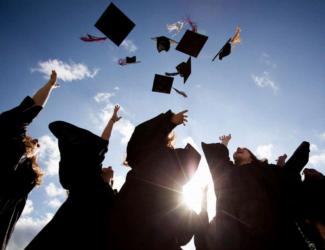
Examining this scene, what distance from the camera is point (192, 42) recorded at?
448 centimetres

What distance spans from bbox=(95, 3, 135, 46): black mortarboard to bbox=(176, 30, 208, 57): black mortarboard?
0.92m

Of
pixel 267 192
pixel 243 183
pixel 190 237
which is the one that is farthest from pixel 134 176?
pixel 267 192

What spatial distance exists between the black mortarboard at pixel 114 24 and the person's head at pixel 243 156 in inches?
103

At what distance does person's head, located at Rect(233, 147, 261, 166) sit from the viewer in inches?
131

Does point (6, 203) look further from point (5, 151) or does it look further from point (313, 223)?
point (313, 223)

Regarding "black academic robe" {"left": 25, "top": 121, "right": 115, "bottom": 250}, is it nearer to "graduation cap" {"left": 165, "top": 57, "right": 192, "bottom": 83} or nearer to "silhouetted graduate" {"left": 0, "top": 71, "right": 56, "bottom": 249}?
"silhouetted graduate" {"left": 0, "top": 71, "right": 56, "bottom": 249}

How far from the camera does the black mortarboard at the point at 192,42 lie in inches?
176

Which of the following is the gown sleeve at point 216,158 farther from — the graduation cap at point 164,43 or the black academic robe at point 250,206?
the graduation cap at point 164,43

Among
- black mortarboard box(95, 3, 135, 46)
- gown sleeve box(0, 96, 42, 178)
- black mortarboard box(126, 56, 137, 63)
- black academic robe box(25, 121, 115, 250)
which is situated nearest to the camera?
black academic robe box(25, 121, 115, 250)

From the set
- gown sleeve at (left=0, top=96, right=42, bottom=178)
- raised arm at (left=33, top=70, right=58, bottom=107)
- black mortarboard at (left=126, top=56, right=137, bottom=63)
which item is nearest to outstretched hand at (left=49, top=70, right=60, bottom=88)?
raised arm at (left=33, top=70, right=58, bottom=107)

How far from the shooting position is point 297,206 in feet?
9.32

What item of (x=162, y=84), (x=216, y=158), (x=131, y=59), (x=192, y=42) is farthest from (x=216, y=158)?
(x=131, y=59)

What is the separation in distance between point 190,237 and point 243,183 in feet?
2.85

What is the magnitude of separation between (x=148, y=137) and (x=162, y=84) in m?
2.11
